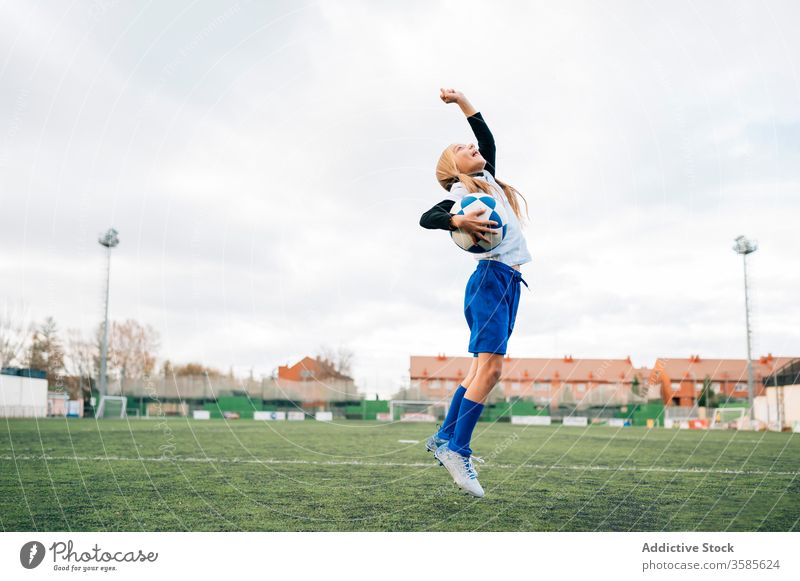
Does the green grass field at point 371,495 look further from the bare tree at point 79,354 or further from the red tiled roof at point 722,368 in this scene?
the red tiled roof at point 722,368

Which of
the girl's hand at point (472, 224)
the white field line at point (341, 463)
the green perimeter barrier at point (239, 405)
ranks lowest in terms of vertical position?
the green perimeter barrier at point (239, 405)

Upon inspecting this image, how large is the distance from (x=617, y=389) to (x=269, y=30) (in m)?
42.3

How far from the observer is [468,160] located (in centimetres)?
452

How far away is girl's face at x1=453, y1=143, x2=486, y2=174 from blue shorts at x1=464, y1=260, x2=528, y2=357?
0.63m

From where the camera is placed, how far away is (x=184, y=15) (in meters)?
6.07

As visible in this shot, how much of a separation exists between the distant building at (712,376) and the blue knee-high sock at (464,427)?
81.3 ft

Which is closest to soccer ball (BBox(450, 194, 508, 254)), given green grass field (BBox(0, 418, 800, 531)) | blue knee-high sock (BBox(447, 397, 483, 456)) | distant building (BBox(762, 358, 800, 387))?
blue knee-high sock (BBox(447, 397, 483, 456))

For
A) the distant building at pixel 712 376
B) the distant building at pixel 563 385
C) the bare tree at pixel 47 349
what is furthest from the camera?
the distant building at pixel 563 385

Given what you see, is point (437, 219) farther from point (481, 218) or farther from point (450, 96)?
point (450, 96)

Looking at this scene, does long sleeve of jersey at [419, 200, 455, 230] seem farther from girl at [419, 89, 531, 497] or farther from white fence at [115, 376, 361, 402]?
white fence at [115, 376, 361, 402]

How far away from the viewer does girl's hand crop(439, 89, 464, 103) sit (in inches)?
180

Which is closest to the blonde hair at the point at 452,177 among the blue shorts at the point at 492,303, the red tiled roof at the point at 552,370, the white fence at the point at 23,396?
the blue shorts at the point at 492,303

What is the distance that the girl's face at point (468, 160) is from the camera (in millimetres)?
4512

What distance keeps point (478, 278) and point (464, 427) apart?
38.5 inches
